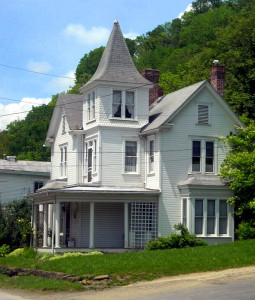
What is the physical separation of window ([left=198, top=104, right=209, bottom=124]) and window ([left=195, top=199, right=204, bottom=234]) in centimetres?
481

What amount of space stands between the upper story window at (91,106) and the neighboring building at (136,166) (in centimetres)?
7

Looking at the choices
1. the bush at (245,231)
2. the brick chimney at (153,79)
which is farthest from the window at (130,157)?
the bush at (245,231)

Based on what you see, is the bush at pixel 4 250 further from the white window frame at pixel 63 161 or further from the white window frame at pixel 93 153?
the white window frame at pixel 93 153

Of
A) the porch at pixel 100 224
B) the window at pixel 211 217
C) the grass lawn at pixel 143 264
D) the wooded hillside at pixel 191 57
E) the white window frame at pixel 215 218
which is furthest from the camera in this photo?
the wooded hillside at pixel 191 57

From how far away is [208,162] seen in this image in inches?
1516

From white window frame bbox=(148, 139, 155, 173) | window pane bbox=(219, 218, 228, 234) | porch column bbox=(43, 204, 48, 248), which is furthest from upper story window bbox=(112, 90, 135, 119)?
window pane bbox=(219, 218, 228, 234)

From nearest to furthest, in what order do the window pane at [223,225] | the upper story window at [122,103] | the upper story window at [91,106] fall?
the window pane at [223,225]
the upper story window at [122,103]
the upper story window at [91,106]

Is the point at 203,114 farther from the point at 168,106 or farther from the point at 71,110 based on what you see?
the point at 71,110

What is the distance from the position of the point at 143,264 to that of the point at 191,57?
67633mm

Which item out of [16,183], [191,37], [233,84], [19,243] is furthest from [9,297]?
[191,37]

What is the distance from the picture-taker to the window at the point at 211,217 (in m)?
36.6

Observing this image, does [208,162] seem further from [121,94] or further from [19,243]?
[19,243]

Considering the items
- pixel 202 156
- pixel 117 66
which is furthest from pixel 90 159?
pixel 202 156

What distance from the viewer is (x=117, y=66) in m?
39.9
